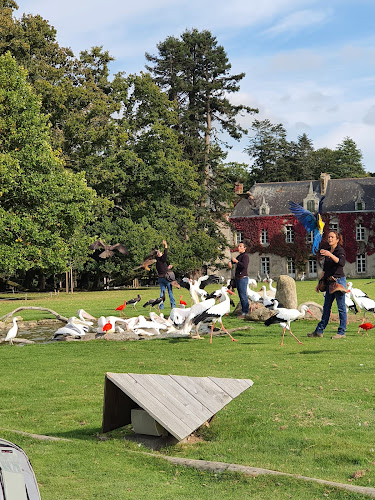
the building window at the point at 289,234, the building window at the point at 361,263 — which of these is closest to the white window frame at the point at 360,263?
the building window at the point at 361,263

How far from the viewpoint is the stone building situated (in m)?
66.0

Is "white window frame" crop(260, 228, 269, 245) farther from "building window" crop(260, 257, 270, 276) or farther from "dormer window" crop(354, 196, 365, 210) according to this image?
"dormer window" crop(354, 196, 365, 210)

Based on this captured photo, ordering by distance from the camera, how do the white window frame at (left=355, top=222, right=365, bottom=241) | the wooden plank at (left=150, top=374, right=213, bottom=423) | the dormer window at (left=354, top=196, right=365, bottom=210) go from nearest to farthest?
the wooden plank at (left=150, top=374, right=213, bottom=423) < the dormer window at (left=354, top=196, right=365, bottom=210) < the white window frame at (left=355, top=222, right=365, bottom=241)

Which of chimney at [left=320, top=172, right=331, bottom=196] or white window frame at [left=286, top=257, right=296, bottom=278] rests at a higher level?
chimney at [left=320, top=172, right=331, bottom=196]

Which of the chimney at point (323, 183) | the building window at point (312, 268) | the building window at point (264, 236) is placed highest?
the chimney at point (323, 183)

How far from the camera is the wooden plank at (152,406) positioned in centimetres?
610

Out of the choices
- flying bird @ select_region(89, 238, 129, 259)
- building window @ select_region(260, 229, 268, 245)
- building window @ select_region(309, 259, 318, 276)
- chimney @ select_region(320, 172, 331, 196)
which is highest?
chimney @ select_region(320, 172, 331, 196)

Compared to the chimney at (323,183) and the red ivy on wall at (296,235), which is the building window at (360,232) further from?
the chimney at (323,183)

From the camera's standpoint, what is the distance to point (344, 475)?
5363 millimetres

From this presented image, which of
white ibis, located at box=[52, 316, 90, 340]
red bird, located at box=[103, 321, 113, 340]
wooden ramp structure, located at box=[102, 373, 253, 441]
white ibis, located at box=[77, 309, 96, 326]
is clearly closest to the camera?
wooden ramp structure, located at box=[102, 373, 253, 441]

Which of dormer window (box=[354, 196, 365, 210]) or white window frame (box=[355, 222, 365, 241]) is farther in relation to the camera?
white window frame (box=[355, 222, 365, 241])

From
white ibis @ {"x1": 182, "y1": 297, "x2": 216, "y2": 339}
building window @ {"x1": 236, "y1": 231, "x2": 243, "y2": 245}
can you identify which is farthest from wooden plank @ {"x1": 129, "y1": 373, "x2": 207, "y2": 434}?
building window @ {"x1": 236, "y1": 231, "x2": 243, "y2": 245}

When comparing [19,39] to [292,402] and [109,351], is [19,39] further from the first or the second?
[292,402]

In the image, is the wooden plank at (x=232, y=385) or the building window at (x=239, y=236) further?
the building window at (x=239, y=236)
